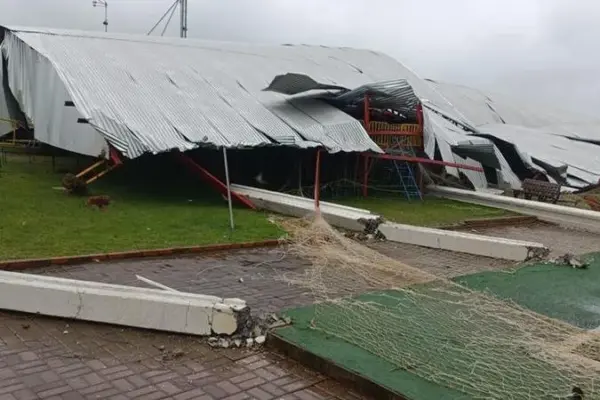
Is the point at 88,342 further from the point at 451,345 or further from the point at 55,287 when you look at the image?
the point at 451,345

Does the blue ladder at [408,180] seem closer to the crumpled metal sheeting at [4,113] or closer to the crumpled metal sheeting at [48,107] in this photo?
the crumpled metal sheeting at [48,107]

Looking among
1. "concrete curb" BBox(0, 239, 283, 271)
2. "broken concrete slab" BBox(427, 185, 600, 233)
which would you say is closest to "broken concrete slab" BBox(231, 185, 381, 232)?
"concrete curb" BBox(0, 239, 283, 271)

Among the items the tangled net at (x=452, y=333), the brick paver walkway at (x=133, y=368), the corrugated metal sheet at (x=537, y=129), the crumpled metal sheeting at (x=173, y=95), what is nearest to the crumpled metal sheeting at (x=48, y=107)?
the crumpled metal sheeting at (x=173, y=95)

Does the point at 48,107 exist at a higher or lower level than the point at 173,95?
lower

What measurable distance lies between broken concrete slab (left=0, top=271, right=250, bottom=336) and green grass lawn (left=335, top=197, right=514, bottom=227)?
743 cm

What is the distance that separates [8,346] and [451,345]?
358 cm

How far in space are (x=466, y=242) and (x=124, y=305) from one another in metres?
5.81

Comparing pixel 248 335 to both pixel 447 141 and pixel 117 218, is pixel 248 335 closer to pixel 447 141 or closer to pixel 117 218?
pixel 117 218

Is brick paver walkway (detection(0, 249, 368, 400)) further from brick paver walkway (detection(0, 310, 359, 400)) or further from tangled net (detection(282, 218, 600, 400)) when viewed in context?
tangled net (detection(282, 218, 600, 400))

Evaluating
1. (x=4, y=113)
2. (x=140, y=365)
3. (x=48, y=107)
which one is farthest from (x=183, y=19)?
(x=140, y=365)

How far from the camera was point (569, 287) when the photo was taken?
7.29m

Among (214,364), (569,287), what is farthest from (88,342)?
(569,287)

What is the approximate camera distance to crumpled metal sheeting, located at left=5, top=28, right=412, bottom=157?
13.1 metres

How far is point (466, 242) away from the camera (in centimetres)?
920
